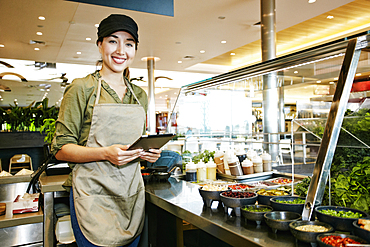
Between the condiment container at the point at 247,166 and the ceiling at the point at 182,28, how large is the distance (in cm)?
379

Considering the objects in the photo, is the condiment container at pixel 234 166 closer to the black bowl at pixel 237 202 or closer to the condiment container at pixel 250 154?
the condiment container at pixel 250 154

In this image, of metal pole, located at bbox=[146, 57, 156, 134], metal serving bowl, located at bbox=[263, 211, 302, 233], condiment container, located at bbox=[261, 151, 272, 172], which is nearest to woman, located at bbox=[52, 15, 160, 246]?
metal serving bowl, located at bbox=[263, 211, 302, 233]

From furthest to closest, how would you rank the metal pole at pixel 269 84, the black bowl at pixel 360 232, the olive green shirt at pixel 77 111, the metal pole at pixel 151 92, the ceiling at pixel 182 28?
the metal pole at pixel 151 92 < the ceiling at pixel 182 28 < the metal pole at pixel 269 84 < the olive green shirt at pixel 77 111 < the black bowl at pixel 360 232

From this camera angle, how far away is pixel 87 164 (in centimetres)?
140

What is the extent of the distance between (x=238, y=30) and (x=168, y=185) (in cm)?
549

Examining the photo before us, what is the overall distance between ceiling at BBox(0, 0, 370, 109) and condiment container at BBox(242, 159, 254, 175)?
3787mm

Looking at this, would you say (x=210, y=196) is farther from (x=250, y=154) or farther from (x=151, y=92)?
(x=151, y=92)

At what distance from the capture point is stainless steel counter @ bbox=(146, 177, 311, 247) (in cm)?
101

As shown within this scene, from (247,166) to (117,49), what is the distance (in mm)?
1300

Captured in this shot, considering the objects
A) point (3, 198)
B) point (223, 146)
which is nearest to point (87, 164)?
point (223, 146)

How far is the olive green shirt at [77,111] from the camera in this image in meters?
1.34

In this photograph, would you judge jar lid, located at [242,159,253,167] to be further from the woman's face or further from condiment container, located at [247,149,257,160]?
the woman's face

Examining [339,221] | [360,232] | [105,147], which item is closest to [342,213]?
[339,221]

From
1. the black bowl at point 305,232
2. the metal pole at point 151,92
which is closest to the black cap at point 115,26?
the black bowl at point 305,232
